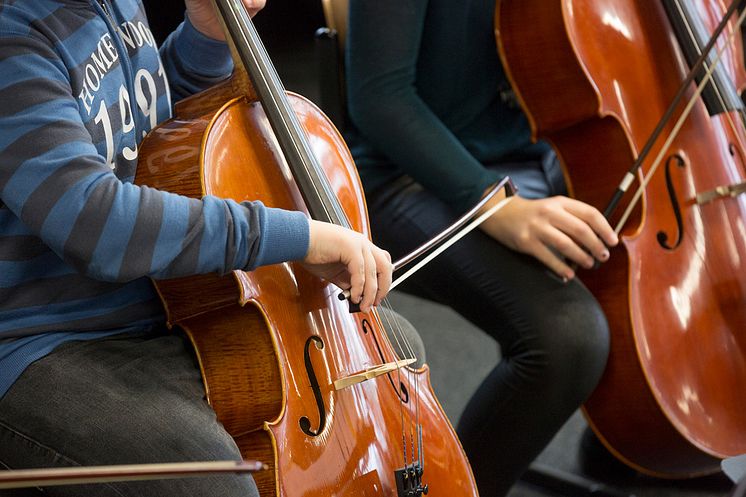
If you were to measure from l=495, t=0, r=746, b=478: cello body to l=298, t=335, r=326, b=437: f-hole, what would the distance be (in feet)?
1.72

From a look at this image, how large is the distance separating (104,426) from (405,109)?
26.2 inches

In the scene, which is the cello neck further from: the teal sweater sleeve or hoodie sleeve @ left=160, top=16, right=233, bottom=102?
the teal sweater sleeve

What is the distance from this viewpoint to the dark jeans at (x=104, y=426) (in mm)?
783

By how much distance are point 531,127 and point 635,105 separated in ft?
0.50

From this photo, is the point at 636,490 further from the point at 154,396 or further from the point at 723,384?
the point at 154,396

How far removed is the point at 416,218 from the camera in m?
1.32

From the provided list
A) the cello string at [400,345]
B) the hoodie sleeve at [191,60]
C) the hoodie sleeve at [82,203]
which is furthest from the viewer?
the hoodie sleeve at [191,60]

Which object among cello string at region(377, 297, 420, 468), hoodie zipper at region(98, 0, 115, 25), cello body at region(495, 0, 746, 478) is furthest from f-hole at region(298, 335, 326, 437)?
cello body at region(495, 0, 746, 478)

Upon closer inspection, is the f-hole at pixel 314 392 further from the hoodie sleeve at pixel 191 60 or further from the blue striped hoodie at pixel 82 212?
the hoodie sleeve at pixel 191 60

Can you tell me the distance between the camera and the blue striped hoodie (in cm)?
77

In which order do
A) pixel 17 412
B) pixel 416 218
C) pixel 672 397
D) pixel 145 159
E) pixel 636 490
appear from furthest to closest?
1. pixel 636 490
2. pixel 416 218
3. pixel 672 397
4. pixel 145 159
5. pixel 17 412

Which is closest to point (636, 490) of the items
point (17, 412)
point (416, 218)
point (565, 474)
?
point (565, 474)

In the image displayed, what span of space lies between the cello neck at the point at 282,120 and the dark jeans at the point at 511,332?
358 millimetres

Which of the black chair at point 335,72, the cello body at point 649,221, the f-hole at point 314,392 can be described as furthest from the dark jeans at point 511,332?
the f-hole at point 314,392
